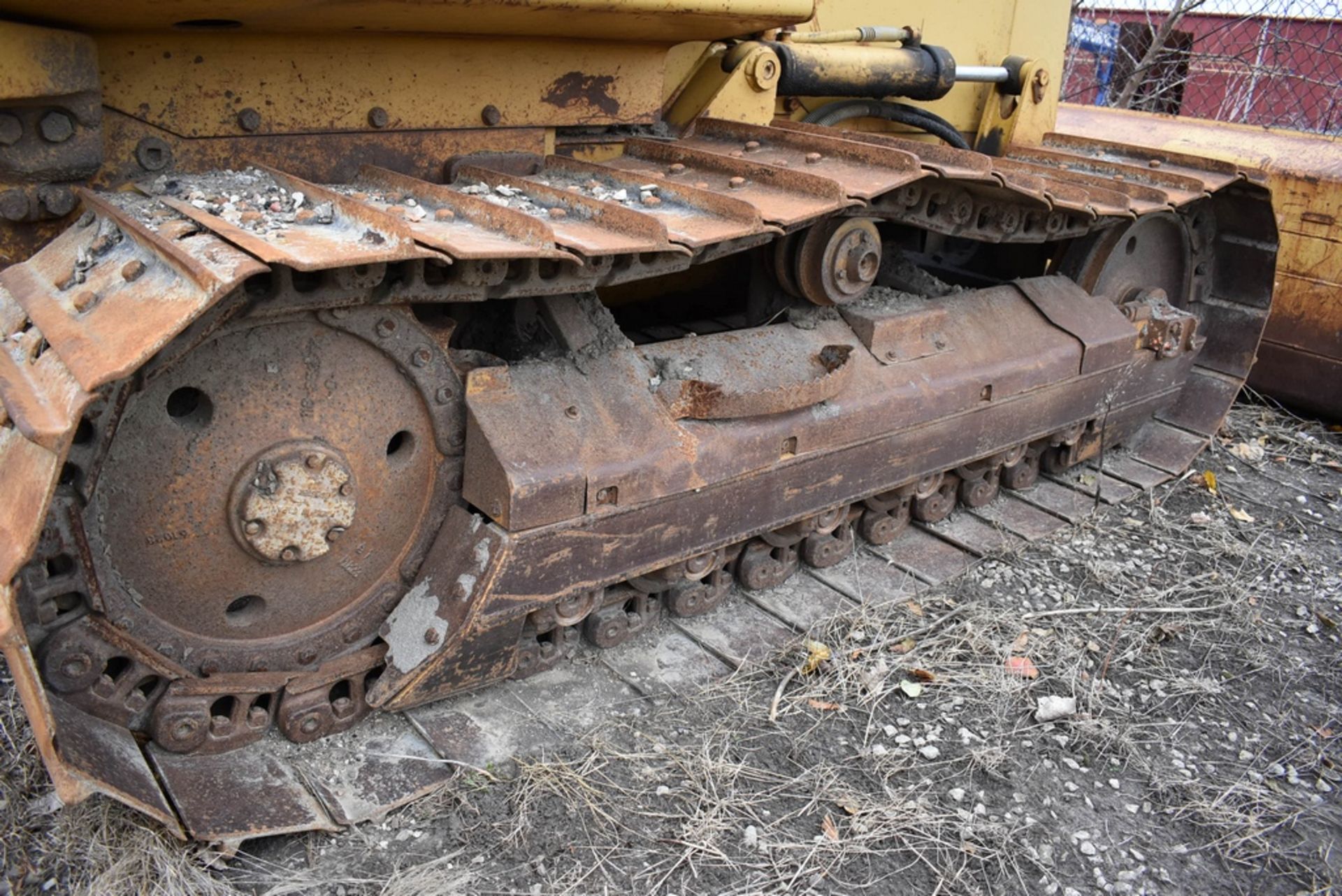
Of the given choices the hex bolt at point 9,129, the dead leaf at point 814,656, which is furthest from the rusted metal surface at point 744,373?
the hex bolt at point 9,129

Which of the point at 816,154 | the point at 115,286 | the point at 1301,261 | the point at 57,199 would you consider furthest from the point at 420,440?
the point at 1301,261

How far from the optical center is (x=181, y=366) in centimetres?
238

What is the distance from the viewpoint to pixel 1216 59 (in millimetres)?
8219

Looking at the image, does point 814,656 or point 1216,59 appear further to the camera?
point 1216,59

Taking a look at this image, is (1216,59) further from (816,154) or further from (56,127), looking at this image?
(56,127)

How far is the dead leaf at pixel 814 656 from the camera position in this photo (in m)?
3.18

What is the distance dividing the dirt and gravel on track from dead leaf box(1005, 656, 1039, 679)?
13mm

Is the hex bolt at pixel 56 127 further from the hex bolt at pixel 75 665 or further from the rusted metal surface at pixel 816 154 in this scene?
the rusted metal surface at pixel 816 154

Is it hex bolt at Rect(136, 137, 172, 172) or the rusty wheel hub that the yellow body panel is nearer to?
hex bolt at Rect(136, 137, 172, 172)

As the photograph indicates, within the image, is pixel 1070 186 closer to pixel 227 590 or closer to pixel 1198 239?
pixel 1198 239

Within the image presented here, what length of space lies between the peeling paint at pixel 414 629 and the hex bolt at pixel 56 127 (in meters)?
1.21

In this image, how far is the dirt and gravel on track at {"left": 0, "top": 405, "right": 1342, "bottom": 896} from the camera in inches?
96.0

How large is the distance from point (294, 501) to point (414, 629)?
434mm

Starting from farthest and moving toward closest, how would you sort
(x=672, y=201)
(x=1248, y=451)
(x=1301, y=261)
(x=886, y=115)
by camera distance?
(x=1301, y=261) → (x=1248, y=451) → (x=886, y=115) → (x=672, y=201)
